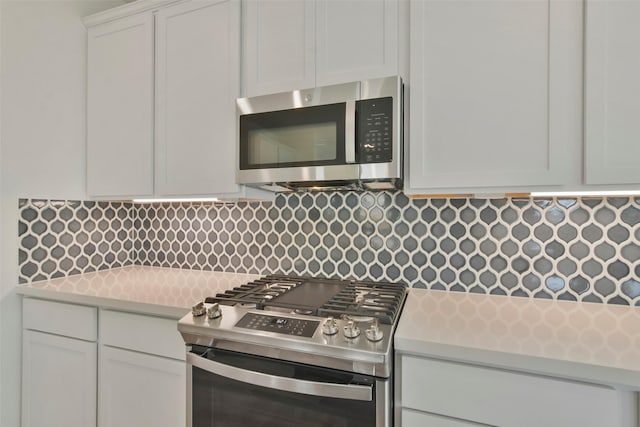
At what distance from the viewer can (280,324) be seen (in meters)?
1.13

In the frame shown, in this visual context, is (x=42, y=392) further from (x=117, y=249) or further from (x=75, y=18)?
(x=75, y=18)

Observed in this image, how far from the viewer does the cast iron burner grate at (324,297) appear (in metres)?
1.19

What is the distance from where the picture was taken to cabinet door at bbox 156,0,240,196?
61.4 inches

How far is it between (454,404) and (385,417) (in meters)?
0.20

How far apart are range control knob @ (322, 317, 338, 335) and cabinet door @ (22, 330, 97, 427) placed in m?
1.14

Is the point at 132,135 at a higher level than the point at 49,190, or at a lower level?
higher

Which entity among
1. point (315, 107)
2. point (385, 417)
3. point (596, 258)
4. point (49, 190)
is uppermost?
point (315, 107)

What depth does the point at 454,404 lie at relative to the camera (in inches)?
38.8

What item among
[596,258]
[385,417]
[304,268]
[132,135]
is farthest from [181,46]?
[596,258]

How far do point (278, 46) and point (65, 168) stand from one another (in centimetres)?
130

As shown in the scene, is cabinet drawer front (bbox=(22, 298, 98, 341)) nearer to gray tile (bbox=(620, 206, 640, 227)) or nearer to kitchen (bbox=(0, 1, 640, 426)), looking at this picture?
kitchen (bbox=(0, 1, 640, 426))

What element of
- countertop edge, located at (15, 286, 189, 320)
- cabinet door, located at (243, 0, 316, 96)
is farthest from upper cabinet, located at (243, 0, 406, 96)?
countertop edge, located at (15, 286, 189, 320)

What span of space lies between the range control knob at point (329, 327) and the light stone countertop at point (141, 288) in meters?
0.58

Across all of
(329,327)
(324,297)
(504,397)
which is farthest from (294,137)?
(504,397)
